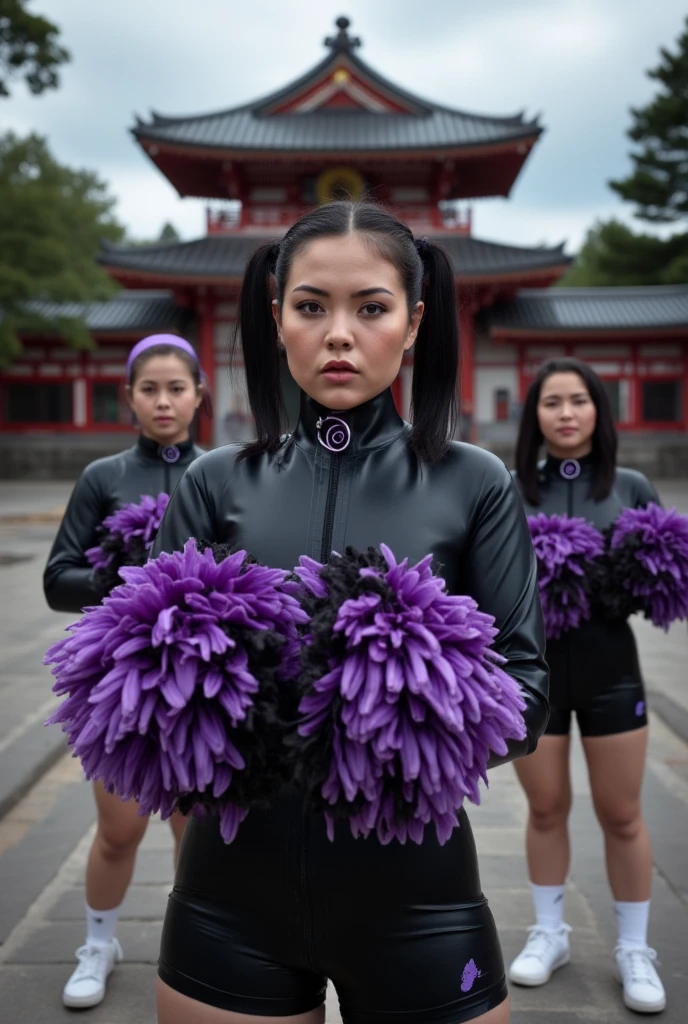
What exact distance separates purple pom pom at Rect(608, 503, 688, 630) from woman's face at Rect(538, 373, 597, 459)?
0.29 m

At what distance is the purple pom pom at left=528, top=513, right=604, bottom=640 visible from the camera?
279 centimetres

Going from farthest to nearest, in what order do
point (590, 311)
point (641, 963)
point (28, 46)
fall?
point (590, 311) → point (28, 46) → point (641, 963)

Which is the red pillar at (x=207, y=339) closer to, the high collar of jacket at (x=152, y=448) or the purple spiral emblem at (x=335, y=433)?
the high collar of jacket at (x=152, y=448)

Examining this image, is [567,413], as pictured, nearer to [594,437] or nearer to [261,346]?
[594,437]

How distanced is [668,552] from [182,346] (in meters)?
1.51

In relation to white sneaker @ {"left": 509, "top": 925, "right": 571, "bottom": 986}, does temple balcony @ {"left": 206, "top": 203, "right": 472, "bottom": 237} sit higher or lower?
higher

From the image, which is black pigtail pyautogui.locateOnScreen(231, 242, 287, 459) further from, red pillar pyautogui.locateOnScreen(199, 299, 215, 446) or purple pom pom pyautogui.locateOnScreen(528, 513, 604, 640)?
red pillar pyautogui.locateOnScreen(199, 299, 215, 446)

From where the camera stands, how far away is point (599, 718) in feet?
9.14

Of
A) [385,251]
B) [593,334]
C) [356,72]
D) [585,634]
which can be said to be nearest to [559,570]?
[585,634]

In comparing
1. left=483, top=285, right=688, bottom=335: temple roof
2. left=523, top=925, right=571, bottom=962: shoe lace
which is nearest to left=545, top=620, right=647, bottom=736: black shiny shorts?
left=523, top=925, right=571, bottom=962: shoe lace

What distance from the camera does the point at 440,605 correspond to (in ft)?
4.25

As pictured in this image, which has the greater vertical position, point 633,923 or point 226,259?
point 226,259

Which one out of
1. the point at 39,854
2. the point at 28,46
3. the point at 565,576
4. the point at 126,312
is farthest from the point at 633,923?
the point at 126,312

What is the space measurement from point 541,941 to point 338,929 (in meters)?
1.70
